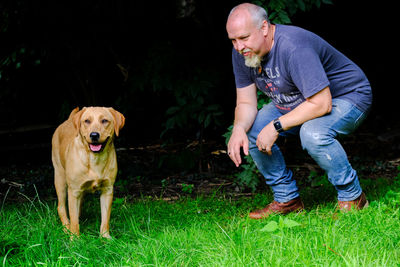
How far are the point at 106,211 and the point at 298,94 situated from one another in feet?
5.34

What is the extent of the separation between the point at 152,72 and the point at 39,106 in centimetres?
251

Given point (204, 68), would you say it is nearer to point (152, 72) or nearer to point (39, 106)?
point (152, 72)

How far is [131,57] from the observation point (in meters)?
5.96

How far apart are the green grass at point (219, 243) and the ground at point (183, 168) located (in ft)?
4.07

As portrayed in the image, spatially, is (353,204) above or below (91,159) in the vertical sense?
below

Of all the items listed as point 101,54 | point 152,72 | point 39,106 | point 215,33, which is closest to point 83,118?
point 152,72

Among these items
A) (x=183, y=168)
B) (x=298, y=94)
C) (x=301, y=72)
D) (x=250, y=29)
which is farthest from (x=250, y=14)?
(x=183, y=168)

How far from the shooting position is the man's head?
3.18 meters

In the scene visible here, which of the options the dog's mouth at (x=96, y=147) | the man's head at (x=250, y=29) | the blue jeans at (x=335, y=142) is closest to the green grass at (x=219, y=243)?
the blue jeans at (x=335, y=142)

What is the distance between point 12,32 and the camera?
5211mm

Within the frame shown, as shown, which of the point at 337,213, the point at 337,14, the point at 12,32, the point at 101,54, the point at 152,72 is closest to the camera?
the point at 337,213

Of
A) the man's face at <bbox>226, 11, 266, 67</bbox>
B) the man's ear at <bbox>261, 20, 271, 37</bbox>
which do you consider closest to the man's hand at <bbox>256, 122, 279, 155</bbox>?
the man's face at <bbox>226, 11, 266, 67</bbox>

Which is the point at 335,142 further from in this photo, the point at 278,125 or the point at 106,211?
the point at 106,211

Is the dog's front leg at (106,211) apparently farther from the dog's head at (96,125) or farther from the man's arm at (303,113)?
the man's arm at (303,113)
